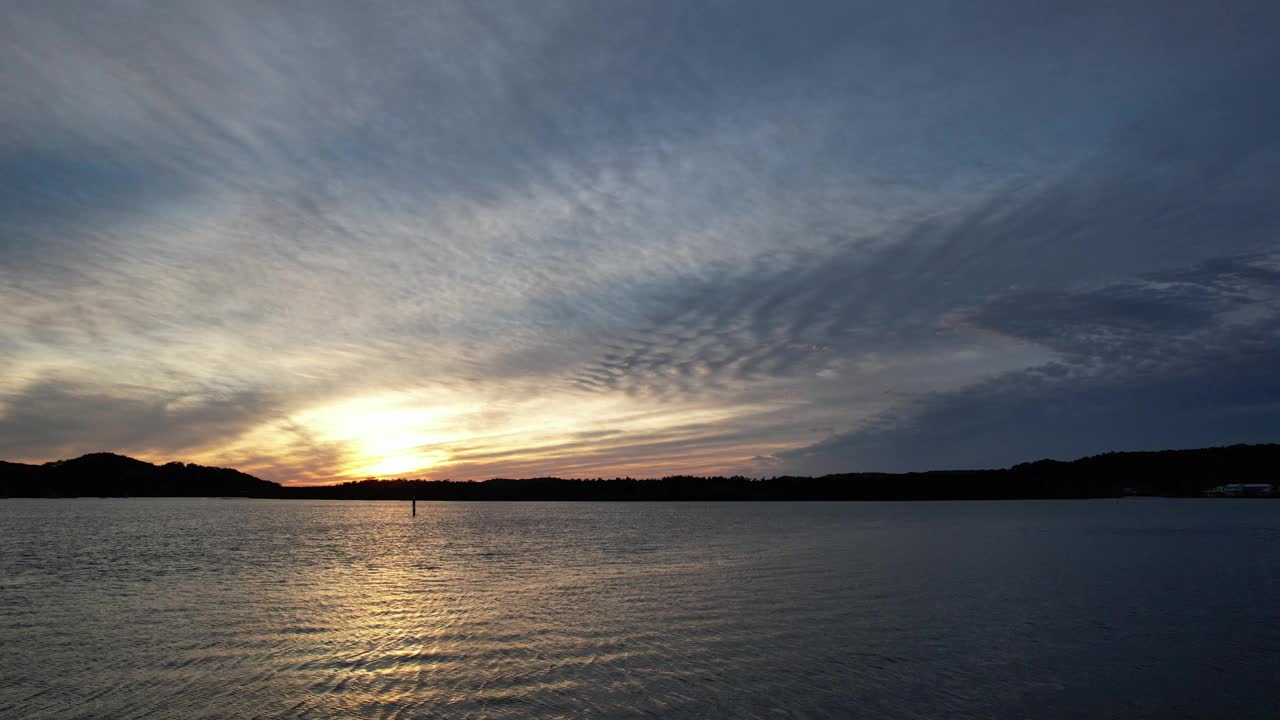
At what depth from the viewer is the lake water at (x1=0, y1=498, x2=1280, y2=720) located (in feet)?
60.5

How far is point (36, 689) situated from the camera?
755 inches

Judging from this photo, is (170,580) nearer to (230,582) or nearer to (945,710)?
(230,582)

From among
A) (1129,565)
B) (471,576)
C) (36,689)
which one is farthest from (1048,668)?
(1129,565)

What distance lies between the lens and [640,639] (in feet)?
83.4

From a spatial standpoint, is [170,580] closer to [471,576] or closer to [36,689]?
[471,576]

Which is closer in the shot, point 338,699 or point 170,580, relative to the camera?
point 338,699

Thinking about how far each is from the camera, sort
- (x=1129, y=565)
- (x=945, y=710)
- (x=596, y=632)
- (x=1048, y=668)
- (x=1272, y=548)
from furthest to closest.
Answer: (x=1272, y=548)
(x=1129, y=565)
(x=596, y=632)
(x=1048, y=668)
(x=945, y=710)

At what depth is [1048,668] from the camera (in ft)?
73.4

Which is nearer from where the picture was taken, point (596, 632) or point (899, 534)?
point (596, 632)

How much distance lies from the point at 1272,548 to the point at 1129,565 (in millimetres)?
26717

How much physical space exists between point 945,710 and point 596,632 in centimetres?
1284

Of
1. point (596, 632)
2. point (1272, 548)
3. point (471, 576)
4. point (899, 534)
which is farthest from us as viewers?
point (899, 534)

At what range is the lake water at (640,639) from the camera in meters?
18.4

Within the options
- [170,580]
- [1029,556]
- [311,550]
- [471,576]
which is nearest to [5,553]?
[311,550]
